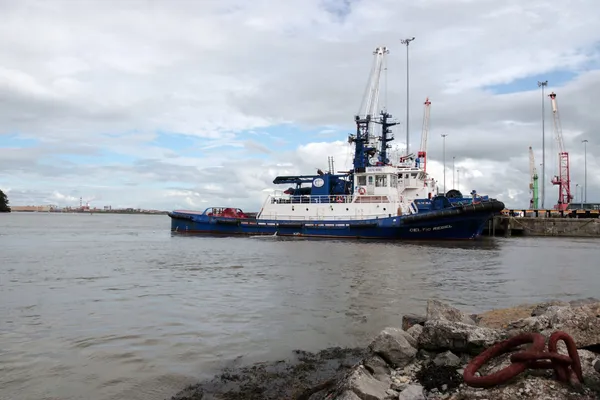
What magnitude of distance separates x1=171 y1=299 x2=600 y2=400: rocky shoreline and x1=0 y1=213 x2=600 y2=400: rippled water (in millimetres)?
780

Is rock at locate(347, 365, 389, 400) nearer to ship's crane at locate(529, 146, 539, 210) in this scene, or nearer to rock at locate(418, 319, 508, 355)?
rock at locate(418, 319, 508, 355)

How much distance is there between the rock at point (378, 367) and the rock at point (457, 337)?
502mm

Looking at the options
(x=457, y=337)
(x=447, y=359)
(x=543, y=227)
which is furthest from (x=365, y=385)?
(x=543, y=227)

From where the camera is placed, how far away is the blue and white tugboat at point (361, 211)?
2812 centimetres

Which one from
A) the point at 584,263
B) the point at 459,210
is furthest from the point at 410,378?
the point at 459,210

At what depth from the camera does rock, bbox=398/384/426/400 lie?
370 cm

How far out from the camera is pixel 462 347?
14.3 ft

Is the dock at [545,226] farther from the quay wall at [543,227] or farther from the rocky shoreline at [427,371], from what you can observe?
the rocky shoreline at [427,371]

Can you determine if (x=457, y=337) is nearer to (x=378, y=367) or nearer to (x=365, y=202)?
(x=378, y=367)

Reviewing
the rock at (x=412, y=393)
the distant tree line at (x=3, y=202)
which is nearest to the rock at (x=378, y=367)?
the rock at (x=412, y=393)

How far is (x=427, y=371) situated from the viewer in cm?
414

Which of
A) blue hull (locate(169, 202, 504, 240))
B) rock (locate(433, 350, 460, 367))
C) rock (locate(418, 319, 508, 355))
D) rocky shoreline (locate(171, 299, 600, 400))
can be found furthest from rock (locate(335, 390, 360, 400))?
blue hull (locate(169, 202, 504, 240))

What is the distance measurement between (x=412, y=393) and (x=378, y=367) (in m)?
0.65

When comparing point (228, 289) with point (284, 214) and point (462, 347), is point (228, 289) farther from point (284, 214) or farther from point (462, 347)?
Result: point (284, 214)
